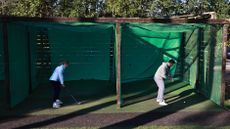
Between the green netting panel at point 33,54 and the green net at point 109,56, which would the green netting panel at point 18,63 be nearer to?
the green net at point 109,56

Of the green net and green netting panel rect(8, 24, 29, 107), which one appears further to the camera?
the green net

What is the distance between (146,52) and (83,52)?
2.71m

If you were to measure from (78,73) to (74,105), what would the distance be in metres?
5.28

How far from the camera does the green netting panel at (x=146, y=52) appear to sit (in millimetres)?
16828

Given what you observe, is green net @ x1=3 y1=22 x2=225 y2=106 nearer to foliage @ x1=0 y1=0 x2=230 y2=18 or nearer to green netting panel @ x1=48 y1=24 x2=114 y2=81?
green netting panel @ x1=48 y1=24 x2=114 y2=81

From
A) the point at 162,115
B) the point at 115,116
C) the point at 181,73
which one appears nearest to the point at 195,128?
the point at 162,115

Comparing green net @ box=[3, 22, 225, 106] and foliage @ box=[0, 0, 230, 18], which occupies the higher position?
foliage @ box=[0, 0, 230, 18]

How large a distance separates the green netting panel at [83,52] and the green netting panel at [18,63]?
3204mm

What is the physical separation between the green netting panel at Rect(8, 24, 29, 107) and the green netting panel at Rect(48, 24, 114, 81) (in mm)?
3204

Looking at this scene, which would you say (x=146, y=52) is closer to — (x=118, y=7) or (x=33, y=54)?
(x=118, y=7)

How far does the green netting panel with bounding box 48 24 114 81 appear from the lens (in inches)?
658

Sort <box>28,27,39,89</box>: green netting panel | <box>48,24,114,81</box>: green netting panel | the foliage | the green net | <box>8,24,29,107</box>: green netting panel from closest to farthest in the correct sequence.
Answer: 1. <box>8,24,29,107</box>: green netting panel
2. <box>28,27,39,89</box>: green netting panel
3. the green net
4. <box>48,24,114,81</box>: green netting panel
5. the foliage

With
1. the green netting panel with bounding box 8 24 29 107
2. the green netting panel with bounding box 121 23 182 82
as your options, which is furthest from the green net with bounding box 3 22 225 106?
the green netting panel with bounding box 8 24 29 107

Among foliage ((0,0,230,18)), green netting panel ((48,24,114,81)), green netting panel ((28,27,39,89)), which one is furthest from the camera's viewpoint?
foliage ((0,0,230,18))
